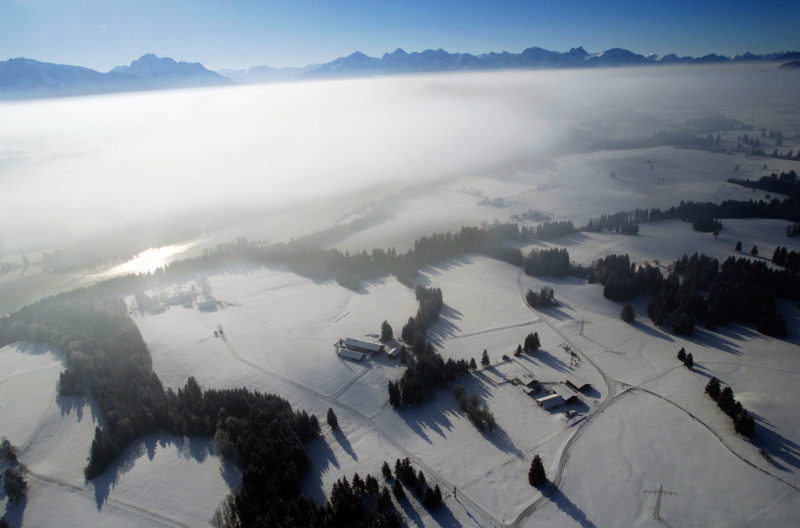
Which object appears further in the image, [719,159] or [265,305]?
[719,159]

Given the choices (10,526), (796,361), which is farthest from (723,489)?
(10,526)

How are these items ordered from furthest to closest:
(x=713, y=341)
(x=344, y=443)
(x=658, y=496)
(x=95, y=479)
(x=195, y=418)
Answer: (x=713, y=341) → (x=195, y=418) → (x=344, y=443) → (x=95, y=479) → (x=658, y=496)

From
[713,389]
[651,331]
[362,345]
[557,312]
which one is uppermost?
[362,345]

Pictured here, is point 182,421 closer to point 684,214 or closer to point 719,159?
point 684,214

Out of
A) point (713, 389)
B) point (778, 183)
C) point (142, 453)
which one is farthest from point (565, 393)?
point (778, 183)

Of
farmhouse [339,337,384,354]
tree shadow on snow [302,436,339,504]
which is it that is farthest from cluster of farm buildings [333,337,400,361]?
tree shadow on snow [302,436,339,504]

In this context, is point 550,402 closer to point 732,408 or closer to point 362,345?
point 732,408
